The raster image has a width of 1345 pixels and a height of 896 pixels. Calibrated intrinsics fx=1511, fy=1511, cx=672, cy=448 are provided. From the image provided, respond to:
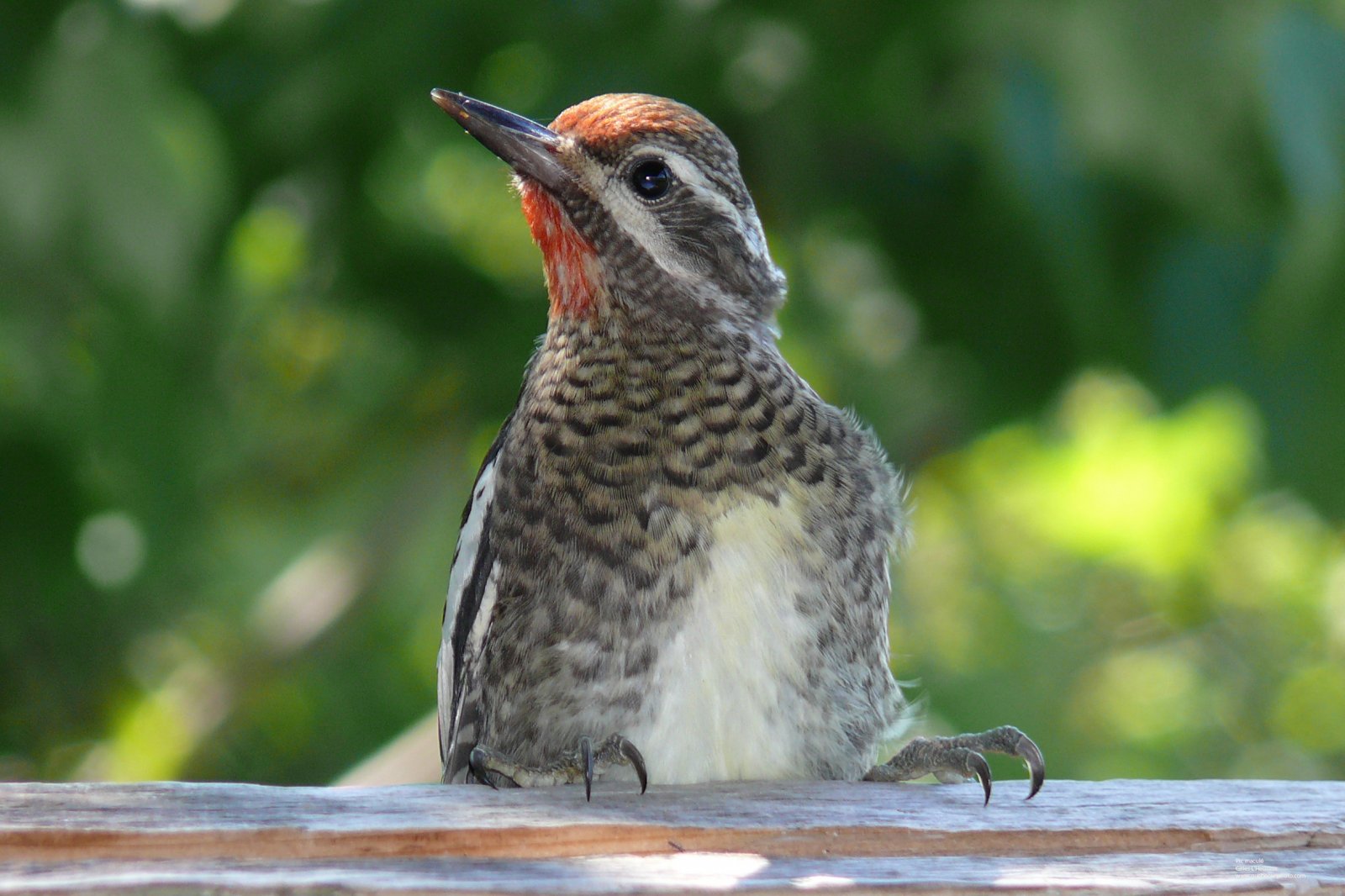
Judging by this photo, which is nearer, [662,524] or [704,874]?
[704,874]

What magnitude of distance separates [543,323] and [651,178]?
1.62 meters

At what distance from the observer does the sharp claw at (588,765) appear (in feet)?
6.57

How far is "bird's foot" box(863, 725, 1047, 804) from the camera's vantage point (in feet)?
7.86

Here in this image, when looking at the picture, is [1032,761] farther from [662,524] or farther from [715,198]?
[715,198]

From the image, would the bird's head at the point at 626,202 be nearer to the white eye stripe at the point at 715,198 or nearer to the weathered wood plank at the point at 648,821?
the white eye stripe at the point at 715,198

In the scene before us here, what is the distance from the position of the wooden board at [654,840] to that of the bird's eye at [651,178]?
43.6 inches

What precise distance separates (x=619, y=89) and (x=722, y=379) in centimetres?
139

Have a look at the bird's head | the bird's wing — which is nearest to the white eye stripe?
the bird's head

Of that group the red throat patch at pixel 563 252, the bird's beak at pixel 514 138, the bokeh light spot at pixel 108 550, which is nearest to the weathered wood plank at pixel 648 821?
the red throat patch at pixel 563 252

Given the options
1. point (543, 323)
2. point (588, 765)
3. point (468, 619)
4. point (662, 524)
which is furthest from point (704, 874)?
point (543, 323)

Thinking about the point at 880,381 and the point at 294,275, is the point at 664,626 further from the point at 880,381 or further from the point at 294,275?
the point at 294,275

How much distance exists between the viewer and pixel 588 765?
6.85 ft

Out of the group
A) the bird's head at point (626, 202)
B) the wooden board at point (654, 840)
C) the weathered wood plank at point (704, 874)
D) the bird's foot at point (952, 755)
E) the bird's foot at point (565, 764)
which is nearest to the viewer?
the weathered wood plank at point (704, 874)

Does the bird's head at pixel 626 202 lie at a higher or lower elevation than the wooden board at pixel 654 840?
higher
